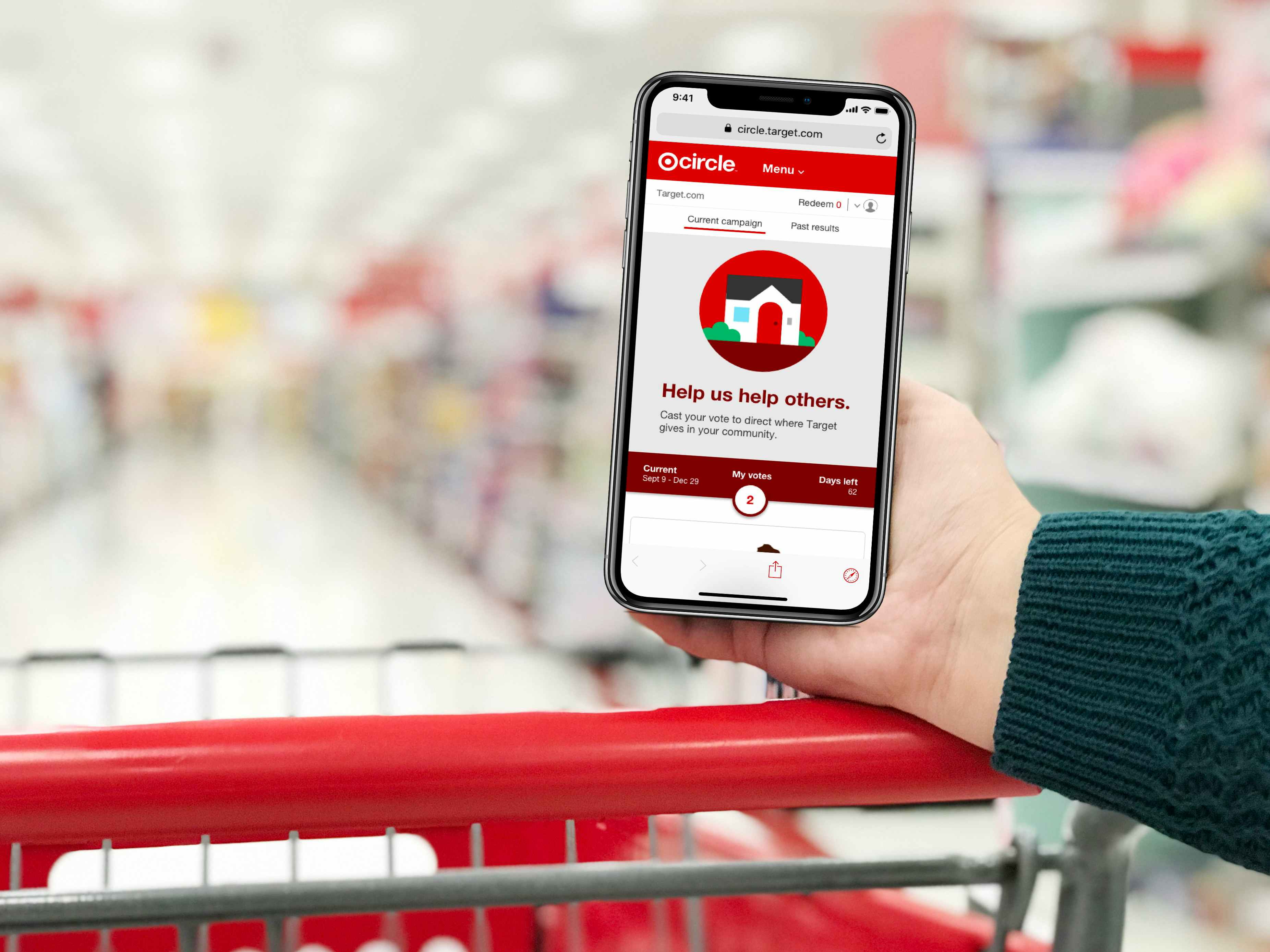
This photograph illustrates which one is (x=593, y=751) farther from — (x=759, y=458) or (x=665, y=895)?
(x=759, y=458)

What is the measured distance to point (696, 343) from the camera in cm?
75

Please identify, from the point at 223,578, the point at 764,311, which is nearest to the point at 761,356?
the point at 764,311

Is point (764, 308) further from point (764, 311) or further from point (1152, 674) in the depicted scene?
point (1152, 674)

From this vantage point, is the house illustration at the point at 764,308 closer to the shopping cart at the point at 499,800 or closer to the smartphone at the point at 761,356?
the smartphone at the point at 761,356

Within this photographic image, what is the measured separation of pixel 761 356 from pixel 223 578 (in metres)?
7.78

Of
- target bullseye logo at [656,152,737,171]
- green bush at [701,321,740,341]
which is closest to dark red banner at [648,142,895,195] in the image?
target bullseye logo at [656,152,737,171]

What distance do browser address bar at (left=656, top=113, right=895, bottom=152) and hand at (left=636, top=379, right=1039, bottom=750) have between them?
0.59 feet

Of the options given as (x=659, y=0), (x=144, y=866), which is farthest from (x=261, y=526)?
(x=144, y=866)

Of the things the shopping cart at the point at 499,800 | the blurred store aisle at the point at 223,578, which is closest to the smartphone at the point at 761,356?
the shopping cart at the point at 499,800

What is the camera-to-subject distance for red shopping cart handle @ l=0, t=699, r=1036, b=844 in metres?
0.60

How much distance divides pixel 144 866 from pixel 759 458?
0.61 meters

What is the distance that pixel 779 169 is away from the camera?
759 mm

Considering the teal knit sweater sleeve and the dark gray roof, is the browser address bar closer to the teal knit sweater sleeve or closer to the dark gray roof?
the dark gray roof

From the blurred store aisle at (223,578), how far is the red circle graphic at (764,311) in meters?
3.91
